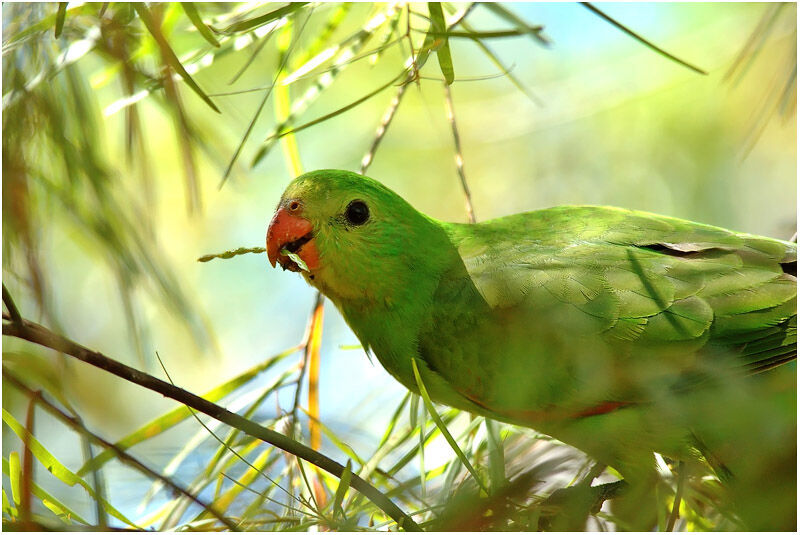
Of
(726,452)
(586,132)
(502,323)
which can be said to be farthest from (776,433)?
(586,132)

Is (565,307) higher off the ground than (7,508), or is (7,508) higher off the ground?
(565,307)

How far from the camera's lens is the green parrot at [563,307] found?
1884 millimetres

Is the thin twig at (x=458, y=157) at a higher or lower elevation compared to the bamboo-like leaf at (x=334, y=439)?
higher

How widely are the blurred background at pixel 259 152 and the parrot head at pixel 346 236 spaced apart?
178 millimetres

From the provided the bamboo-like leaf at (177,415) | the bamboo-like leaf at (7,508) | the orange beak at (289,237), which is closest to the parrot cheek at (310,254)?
the orange beak at (289,237)

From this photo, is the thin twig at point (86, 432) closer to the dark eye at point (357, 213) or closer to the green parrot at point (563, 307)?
the green parrot at point (563, 307)

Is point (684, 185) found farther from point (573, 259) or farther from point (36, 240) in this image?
point (36, 240)

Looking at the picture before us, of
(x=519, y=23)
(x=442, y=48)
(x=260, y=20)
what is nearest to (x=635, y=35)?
(x=519, y=23)

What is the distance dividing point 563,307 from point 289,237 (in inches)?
28.9

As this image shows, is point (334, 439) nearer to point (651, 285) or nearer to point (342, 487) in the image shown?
point (342, 487)

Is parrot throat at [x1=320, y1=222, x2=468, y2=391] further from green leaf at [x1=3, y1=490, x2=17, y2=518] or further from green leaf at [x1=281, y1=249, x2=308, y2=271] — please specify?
green leaf at [x1=3, y1=490, x2=17, y2=518]

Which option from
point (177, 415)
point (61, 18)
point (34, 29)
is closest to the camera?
point (61, 18)

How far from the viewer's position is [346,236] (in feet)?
6.79

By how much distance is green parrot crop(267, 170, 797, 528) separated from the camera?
188cm
